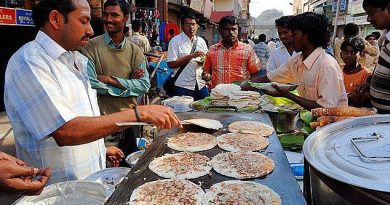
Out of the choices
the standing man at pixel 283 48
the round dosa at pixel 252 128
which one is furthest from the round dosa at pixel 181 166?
the standing man at pixel 283 48

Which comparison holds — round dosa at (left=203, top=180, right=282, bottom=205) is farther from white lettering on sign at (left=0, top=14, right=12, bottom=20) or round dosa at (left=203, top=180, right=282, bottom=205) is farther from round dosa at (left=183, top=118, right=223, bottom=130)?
white lettering on sign at (left=0, top=14, right=12, bottom=20)

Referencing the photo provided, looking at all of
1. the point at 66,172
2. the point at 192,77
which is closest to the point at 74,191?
the point at 66,172

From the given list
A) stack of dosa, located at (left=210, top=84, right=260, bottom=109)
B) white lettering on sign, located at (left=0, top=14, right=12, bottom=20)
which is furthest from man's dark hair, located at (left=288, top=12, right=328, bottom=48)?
white lettering on sign, located at (left=0, top=14, right=12, bottom=20)

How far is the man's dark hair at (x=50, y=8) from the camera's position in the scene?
6.13 ft

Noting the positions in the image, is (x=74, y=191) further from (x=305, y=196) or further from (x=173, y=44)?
(x=173, y=44)

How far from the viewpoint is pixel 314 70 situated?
2.71 meters

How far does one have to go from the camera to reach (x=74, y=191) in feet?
4.72

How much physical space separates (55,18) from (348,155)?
5.78ft

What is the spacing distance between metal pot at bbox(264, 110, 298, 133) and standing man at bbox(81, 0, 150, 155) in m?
1.55

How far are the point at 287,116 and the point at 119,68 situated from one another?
1888mm

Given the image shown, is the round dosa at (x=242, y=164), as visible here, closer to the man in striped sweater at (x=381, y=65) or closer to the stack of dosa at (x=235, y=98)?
the stack of dosa at (x=235, y=98)

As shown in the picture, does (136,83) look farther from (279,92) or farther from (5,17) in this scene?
(5,17)

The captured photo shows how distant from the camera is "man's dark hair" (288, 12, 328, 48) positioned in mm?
2844

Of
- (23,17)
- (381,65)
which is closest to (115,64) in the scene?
(381,65)
